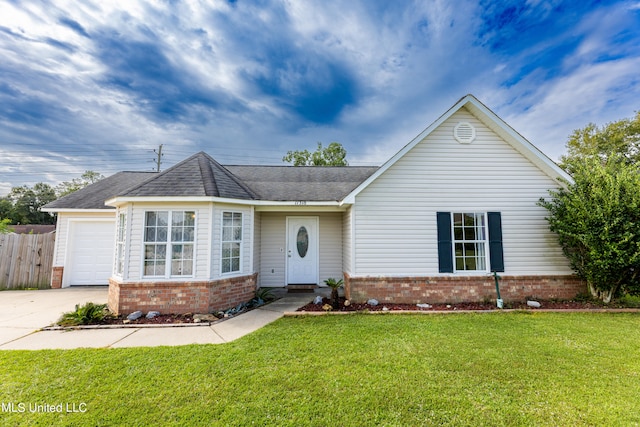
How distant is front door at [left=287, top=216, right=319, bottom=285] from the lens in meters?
9.23

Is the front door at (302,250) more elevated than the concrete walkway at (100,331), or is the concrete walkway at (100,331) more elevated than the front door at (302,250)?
the front door at (302,250)

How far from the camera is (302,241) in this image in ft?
30.6

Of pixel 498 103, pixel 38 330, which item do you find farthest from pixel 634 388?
pixel 498 103

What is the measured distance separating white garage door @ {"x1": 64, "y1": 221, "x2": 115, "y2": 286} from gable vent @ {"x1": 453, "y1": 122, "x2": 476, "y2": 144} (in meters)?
12.6

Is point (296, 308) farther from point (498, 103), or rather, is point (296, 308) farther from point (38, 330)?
point (498, 103)

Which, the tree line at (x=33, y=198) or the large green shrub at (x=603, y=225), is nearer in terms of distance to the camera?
the large green shrub at (x=603, y=225)

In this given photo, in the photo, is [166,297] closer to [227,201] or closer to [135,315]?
[135,315]

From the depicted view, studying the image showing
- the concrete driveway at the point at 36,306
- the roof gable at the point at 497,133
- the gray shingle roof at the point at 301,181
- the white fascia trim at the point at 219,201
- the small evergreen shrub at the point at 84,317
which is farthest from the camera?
the gray shingle roof at the point at 301,181

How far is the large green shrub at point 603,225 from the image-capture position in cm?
598

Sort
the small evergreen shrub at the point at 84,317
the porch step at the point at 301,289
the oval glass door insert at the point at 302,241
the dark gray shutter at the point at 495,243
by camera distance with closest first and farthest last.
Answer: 1. the small evergreen shrub at the point at 84,317
2. the dark gray shutter at the point at 495,243
3. the porch step at the point at 301,289
4. the oval glass door insert at the point at 302,241

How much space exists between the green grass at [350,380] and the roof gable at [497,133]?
13.3 ft

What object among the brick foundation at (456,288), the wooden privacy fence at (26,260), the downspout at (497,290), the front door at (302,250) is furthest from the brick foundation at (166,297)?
the downspout at (497,290)

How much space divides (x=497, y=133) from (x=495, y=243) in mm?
3249

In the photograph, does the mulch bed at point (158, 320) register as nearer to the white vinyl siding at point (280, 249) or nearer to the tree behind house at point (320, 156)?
the white vinyl siding at point (280, 249)
